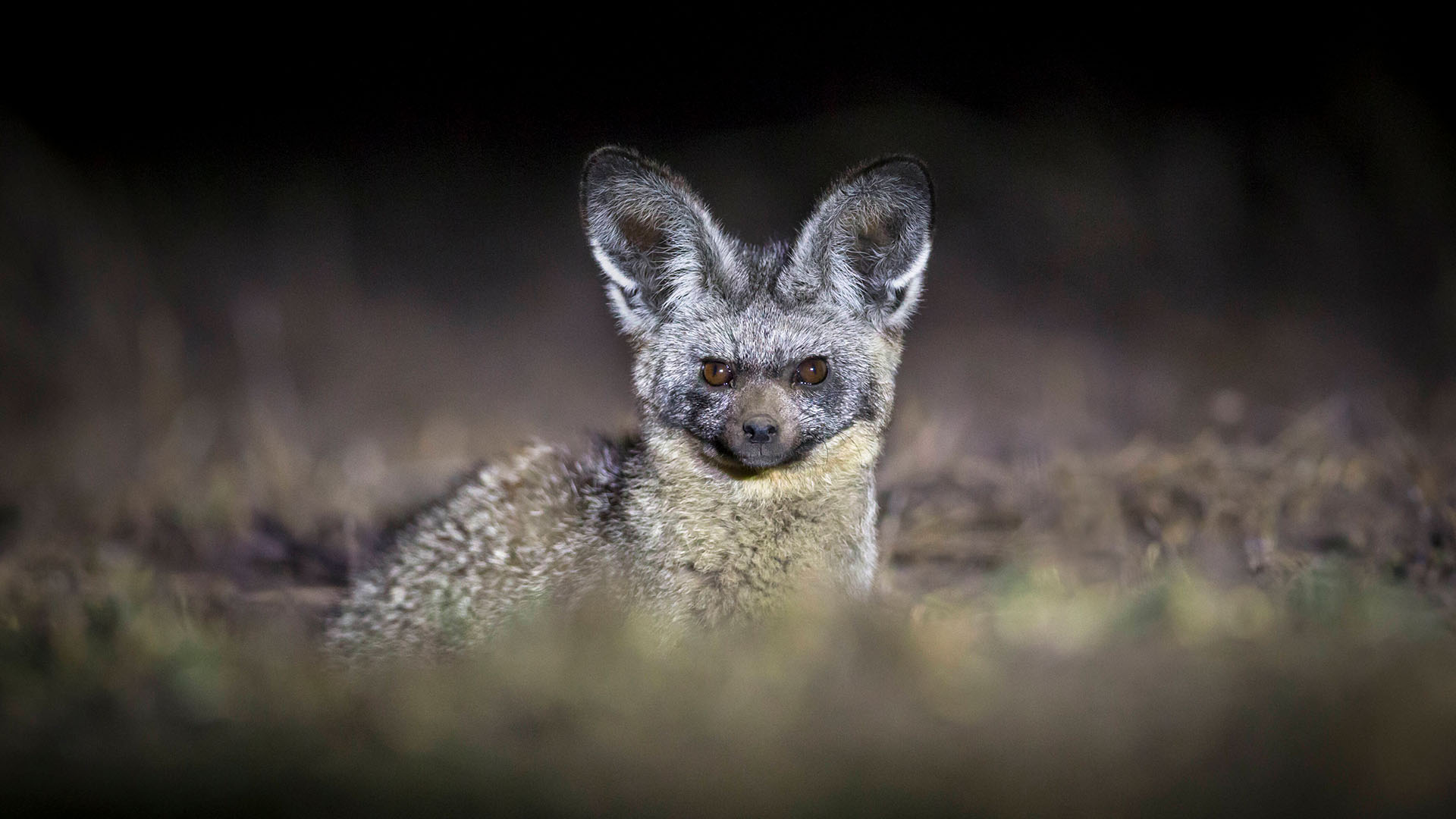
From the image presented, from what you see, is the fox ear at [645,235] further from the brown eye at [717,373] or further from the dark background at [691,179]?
the dark background at [691,179]

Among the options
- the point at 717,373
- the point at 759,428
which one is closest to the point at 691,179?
the point at 717,373

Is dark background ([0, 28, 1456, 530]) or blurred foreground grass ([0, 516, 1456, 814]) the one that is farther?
dark background ([0, 28, 1456, 530])

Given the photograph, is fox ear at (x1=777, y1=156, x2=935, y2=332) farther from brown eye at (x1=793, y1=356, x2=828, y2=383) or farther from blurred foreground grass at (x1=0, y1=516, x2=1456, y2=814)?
blurred foreground grass at (x1=0, y1=516, x2=1456, y2=814)

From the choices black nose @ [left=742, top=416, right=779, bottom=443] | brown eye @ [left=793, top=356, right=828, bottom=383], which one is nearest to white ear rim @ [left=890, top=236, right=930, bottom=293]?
brown eye @ [left=793, top=356, right=828, bottom=383]

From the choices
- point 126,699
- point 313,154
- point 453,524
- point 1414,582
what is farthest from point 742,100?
point 126,699

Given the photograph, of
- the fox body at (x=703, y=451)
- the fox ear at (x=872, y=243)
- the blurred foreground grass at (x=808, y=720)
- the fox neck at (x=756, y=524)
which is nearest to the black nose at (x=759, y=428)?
the fox body at (x=703, y=451)

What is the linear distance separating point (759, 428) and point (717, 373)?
1.36 feet

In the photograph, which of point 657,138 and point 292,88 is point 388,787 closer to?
point 657,138

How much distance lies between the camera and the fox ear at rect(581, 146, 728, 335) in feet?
12.1

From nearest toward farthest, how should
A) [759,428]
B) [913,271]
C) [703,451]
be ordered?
[759,428], [703,451], [913,271]

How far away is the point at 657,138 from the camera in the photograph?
7.35 meters

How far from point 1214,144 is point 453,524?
567cm

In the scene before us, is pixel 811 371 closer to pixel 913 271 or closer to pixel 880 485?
pixel 913 271

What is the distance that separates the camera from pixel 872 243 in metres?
3.86
